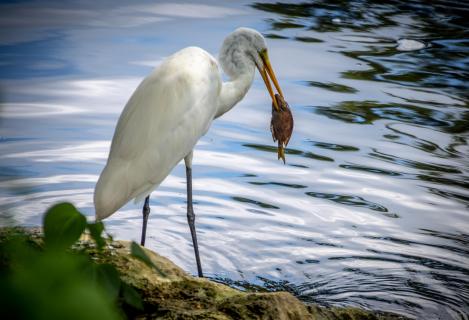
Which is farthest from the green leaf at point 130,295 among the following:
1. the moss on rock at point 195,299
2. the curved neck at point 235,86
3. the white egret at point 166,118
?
the curved neck at point 235,86

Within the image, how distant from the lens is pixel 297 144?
6285 mm

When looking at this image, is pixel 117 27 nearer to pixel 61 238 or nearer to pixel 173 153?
pixel 173 153

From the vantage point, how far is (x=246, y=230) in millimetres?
4703

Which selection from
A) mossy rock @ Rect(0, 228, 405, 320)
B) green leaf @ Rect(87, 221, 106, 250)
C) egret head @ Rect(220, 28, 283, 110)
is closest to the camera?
green leaf @ Rect(87, 221, 106, 250)

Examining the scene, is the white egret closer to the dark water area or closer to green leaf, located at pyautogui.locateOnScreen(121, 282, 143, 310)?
the dark water area

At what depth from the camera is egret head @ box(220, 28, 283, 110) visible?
404cm

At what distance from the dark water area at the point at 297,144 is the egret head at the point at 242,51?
1.11m

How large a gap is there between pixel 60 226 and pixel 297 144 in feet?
18.2

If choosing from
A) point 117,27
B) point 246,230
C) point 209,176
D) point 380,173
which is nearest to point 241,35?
point 246,230

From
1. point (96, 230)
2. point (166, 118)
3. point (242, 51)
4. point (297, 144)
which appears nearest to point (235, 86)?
point (242, 51)

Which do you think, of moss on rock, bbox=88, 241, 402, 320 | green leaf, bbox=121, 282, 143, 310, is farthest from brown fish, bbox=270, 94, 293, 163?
green leaf, bbox=121, 282, 143, 310

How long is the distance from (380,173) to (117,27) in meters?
4.38

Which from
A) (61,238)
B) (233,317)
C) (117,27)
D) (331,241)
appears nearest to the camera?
(61,238)

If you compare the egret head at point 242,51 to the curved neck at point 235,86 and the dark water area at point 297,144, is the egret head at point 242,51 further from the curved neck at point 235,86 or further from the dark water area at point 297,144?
the dark water area at point 297,144
